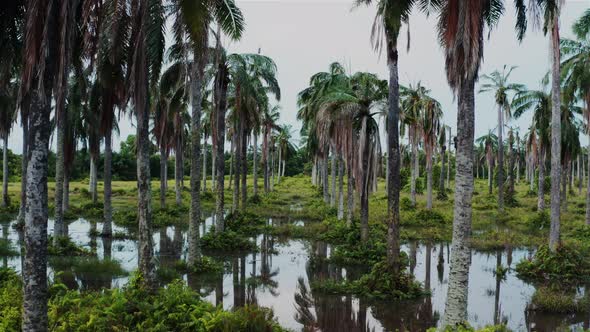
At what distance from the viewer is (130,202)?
144ft

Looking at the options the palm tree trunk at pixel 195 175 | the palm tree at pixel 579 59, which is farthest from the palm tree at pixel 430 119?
the palm tree trunk at pixel 195 175

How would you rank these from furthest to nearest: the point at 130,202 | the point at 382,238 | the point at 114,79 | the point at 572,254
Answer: the point at 130,202, the point at 382,238, the point at 572,254, the point at 114,79

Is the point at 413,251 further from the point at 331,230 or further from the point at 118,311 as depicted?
the point at 118,311

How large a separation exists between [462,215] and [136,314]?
7.18 meters

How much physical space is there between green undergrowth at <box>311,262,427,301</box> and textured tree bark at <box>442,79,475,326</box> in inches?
166

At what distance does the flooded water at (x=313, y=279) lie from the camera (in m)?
12.7

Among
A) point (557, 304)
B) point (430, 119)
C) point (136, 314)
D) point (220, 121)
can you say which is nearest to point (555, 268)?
point (557, 304)

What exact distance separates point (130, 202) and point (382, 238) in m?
28.0

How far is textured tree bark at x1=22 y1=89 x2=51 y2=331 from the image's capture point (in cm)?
802

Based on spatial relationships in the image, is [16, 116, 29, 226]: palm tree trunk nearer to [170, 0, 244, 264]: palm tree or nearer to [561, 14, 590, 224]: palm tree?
[170, 0, 244, 264]: palm tree

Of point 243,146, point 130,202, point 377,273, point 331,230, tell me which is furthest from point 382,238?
point 130,202

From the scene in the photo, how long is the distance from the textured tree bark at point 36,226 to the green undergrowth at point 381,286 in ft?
29.8

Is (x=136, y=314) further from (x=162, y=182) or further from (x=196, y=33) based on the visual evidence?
(x=162, y=182)

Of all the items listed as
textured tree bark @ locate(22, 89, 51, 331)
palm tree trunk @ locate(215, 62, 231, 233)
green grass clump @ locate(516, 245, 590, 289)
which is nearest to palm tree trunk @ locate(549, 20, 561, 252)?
green grass clump @ locate(516, 245, 590, 289)
